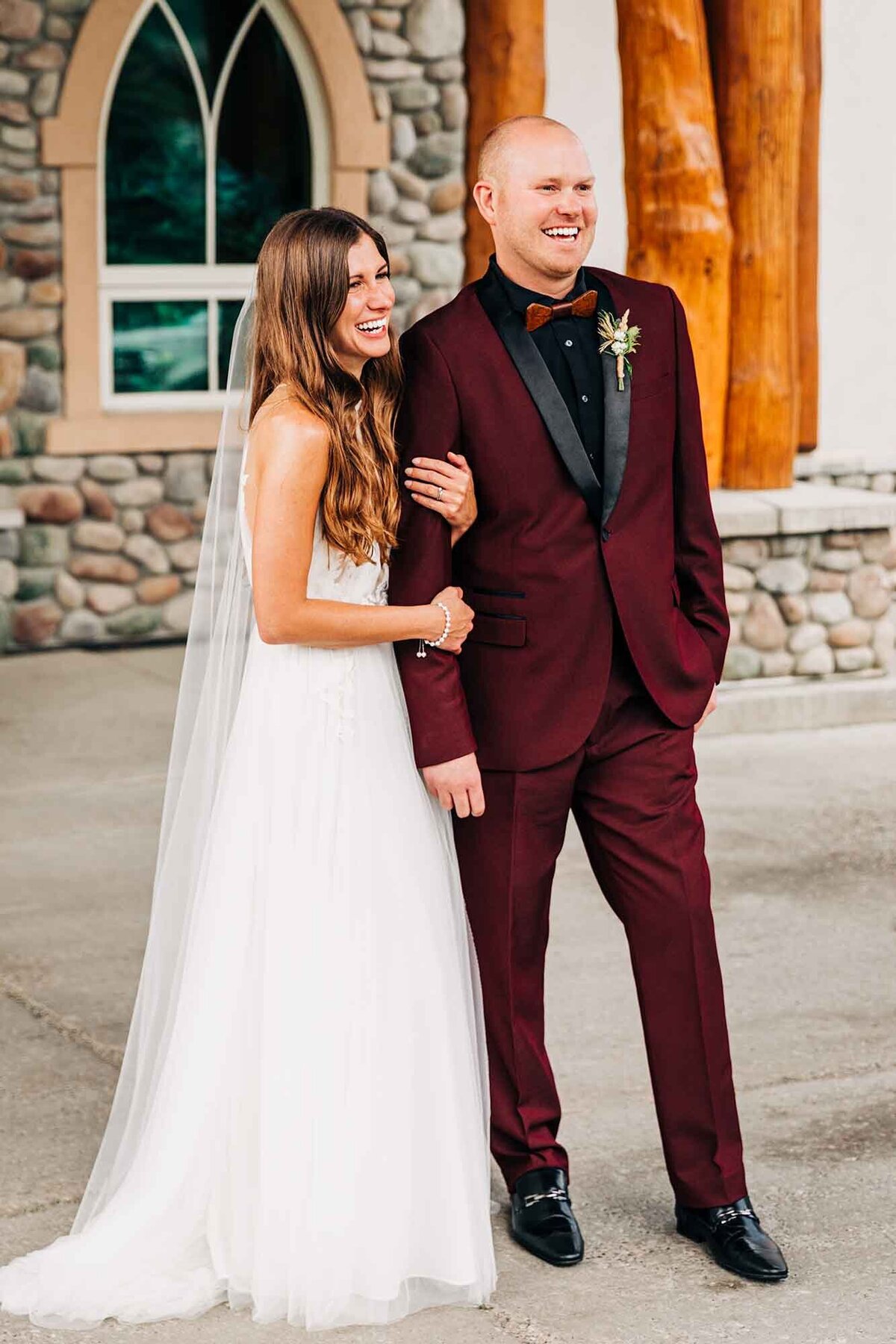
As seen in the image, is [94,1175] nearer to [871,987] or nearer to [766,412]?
[871,987]

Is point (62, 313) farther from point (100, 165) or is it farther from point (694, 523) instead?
point (694, 523)

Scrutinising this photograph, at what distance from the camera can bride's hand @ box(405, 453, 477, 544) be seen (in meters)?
3.22

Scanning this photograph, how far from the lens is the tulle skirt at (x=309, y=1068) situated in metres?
3.12

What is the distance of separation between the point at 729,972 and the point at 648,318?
2.07 meters

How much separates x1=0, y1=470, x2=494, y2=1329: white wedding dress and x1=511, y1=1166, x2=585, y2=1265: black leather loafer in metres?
0.16

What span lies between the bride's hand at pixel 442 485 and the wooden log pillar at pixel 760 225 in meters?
4.93

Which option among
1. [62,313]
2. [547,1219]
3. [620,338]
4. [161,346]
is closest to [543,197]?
[620,338]

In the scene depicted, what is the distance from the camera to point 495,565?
332 centimetres

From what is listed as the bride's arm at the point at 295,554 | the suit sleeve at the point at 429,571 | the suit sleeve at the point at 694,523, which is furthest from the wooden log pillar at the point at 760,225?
the bride's arm at the point at 295,554

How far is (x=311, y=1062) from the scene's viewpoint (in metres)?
3.18

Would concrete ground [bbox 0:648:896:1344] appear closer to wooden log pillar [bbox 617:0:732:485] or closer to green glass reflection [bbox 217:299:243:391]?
wooden log pillar [bbox 617:0:732:485]

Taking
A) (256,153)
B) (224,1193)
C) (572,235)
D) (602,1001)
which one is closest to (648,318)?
(572,235)

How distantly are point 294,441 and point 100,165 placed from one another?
20.8 feet

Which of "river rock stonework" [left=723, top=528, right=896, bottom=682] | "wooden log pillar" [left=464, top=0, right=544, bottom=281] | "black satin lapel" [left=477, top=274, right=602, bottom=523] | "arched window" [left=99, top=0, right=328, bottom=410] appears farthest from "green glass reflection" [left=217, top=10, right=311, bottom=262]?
"black satin lapel" [left=477, top=274, right=602, bottom=523]
